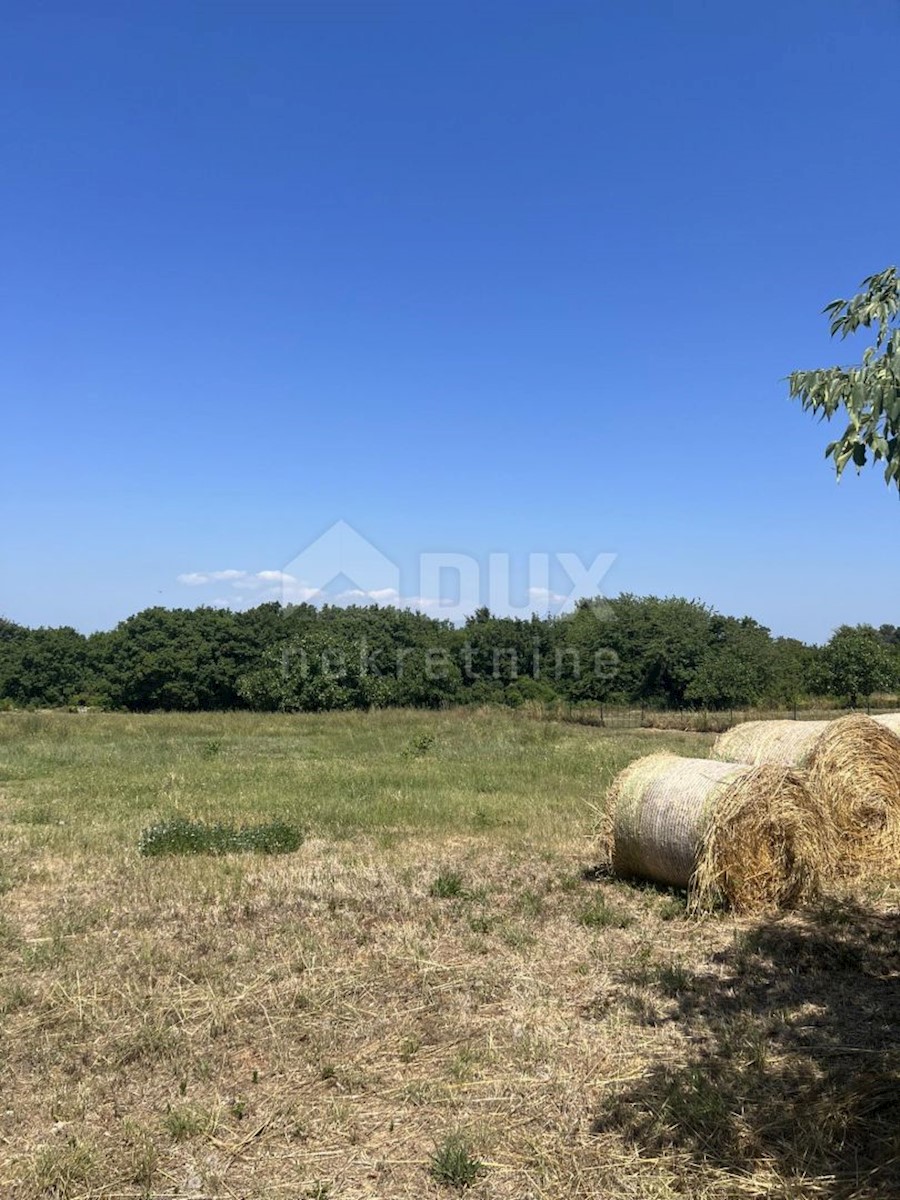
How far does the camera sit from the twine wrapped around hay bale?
283 inches

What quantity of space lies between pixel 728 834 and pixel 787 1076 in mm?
3056

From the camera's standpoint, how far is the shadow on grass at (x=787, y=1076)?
3545mm

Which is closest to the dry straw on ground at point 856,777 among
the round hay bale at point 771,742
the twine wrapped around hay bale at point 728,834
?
the round hay bale at point 771,742

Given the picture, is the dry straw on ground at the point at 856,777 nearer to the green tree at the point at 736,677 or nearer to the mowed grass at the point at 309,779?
the mowed grass at the point at 309,779

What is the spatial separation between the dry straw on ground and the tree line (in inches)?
1206

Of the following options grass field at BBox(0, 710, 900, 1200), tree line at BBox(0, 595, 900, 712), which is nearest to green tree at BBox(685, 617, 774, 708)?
tree line at BBox(0, 595, 900, 712)

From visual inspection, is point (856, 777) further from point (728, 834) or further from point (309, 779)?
point (309, 779)

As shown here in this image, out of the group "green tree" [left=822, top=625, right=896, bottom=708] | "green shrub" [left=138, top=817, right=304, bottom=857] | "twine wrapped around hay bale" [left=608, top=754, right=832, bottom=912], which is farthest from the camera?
"green tree" [left=822, top=625, right=896, bottom=708]

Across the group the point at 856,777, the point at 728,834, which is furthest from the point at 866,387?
the point at 856,777

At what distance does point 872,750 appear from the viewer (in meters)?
9.09

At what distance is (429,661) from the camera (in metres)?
55.0

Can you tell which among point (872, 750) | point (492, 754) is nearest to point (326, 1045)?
point (872, 750)

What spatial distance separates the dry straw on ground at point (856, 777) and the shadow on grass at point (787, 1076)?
2466mm

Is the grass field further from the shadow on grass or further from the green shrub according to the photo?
the green shrub
